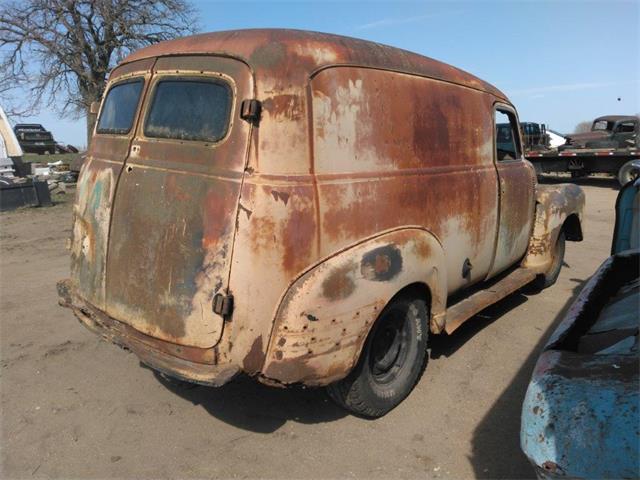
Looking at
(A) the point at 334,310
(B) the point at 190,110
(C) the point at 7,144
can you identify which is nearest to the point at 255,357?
(A) the point at 334,310

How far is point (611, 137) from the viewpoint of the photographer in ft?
57.6

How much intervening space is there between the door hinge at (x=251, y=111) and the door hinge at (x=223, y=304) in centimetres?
91

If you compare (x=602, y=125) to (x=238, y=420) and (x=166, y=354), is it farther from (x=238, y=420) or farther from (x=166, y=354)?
(x=166, y=354)

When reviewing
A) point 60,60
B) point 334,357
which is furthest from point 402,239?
point 60,60

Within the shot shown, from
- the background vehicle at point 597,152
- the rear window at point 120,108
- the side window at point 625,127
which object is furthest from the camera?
the side window at point 625,127

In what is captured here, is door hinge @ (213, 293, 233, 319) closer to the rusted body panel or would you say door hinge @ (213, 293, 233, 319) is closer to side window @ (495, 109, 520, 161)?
the rusted body panel

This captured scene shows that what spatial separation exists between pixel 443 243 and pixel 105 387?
259 centimetres

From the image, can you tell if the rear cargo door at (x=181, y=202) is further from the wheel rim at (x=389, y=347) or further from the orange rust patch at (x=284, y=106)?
the wheel rim at (x=389, y=347)

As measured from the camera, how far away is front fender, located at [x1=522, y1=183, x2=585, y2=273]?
17.4 ft

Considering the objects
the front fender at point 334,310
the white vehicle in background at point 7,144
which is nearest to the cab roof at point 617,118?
the front fender at point 334,310

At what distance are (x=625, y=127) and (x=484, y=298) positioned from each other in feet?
56.3

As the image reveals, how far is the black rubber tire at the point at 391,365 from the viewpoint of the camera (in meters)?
3.07

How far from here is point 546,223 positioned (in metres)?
5.35

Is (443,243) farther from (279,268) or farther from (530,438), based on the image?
(530,438)
